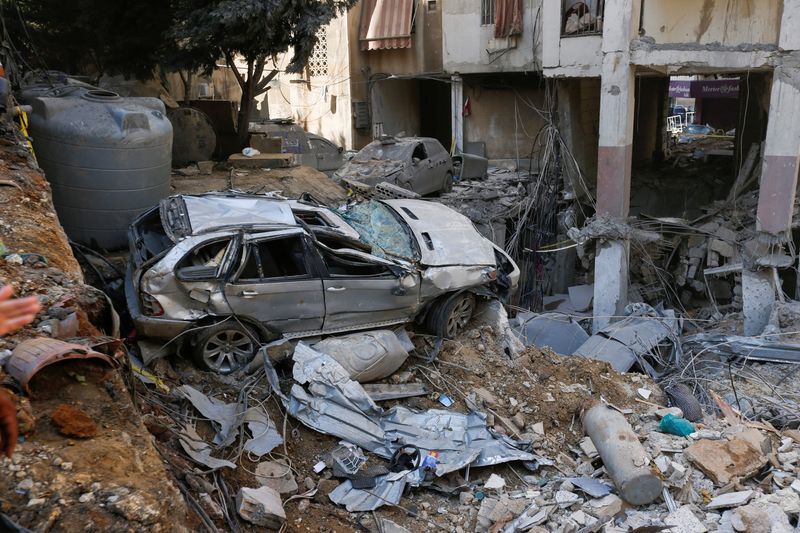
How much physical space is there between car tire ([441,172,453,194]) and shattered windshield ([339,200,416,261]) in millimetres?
8592

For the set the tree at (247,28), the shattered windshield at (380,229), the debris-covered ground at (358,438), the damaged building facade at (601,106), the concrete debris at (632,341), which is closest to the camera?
the debris-covered ground at (358,438)

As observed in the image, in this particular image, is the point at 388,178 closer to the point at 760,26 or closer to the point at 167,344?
the point at 760,26

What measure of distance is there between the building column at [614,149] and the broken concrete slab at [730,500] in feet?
20.5

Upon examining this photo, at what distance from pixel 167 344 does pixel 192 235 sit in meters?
1.20

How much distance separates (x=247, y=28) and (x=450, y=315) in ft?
26.0

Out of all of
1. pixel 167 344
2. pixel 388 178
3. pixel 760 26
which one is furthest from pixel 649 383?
pixel 388 178

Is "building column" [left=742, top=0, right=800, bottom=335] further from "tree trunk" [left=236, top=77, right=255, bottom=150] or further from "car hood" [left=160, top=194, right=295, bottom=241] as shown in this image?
"tree trunk" [left=236, top=77, right=255, bottom=150]

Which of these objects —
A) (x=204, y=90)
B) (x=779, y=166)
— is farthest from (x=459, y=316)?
(x=204, y=90)

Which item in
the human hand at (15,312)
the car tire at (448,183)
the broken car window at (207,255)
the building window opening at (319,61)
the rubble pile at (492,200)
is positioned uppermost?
the building window opening at (319,61)

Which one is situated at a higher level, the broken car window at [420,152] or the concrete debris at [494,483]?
the broken car window at [420,152]

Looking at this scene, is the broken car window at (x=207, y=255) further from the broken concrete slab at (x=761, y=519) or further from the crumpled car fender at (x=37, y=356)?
the broken concrete slab at (x=761, y=519)

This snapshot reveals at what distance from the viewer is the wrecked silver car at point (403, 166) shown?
16297 mm

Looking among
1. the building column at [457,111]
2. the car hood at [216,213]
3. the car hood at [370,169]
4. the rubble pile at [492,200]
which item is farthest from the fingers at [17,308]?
the building column at [457,111]

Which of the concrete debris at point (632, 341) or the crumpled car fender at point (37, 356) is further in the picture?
the concrete debris at point (632, 341)
